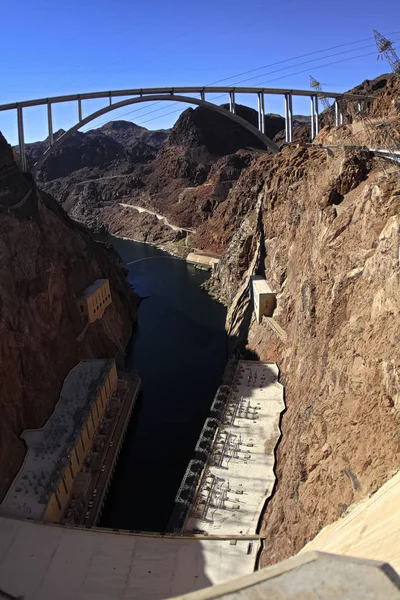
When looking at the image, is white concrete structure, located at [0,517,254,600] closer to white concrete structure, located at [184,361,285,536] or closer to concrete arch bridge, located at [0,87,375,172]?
white concrete structure, located at [184,361,285,536]

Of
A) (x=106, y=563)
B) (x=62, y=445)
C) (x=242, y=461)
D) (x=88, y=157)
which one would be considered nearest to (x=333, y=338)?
(x=242, y=461)

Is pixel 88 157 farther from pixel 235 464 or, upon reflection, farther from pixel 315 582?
pixel 315 582

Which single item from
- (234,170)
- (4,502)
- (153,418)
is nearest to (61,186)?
(234,170)

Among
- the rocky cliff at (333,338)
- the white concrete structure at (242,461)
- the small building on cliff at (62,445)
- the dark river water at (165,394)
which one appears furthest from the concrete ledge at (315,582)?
the dark river water at (165,394)

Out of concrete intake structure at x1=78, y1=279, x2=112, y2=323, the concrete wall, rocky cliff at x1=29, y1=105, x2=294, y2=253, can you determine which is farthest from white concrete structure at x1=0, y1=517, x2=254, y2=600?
rocky cliff at x1=29, y1=105, x2=294, y2=253

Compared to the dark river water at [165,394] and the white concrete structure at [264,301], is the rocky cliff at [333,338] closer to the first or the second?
the white concrete structure at [264,301]
